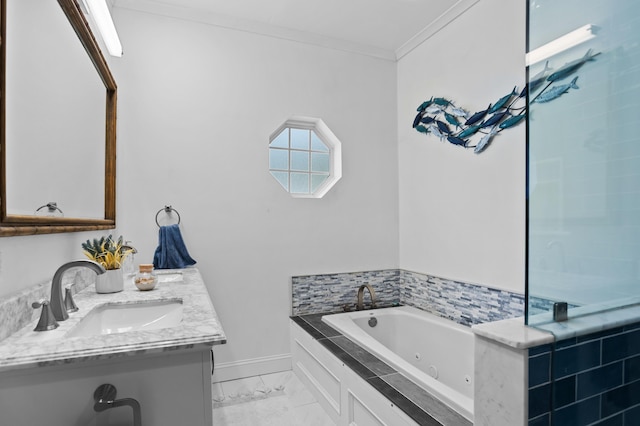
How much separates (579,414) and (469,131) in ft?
5.96

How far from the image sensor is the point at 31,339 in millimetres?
942

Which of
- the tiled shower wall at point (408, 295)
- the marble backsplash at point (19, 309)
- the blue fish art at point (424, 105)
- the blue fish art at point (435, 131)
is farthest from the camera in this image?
the blue fish art at point (424, 105)

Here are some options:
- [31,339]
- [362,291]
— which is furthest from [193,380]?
[362,291]

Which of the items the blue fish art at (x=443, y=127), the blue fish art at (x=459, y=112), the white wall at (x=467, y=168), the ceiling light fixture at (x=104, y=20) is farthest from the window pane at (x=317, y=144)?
the ceiling light fixture at (x=104, y=20)

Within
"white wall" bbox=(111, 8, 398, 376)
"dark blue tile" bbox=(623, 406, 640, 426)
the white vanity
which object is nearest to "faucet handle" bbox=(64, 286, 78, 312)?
the white vanity

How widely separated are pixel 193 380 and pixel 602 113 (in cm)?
132

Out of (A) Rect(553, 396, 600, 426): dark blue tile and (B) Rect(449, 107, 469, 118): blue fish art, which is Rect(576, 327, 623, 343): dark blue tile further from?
(B) Rect(449, 107, 469, 118): blue fish art

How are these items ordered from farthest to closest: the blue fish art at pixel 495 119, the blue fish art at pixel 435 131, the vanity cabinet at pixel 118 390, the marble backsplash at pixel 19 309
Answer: the blue fish art at pixel 435 131
the blue fish art at pixel 495 119
the marble backsplash at pixel 19 309
the vanity cabinet at pixel 118 390

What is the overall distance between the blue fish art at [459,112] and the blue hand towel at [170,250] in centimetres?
204

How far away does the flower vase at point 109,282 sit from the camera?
1.53m

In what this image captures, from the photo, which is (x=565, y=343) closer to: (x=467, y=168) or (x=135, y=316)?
(x=135, y=316)

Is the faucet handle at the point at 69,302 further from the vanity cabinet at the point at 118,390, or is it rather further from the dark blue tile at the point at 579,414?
the dark blue tile at the point at 579,414

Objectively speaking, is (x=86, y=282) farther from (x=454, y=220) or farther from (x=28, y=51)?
(x=454, y=220)

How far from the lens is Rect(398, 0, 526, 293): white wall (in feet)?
7.06
